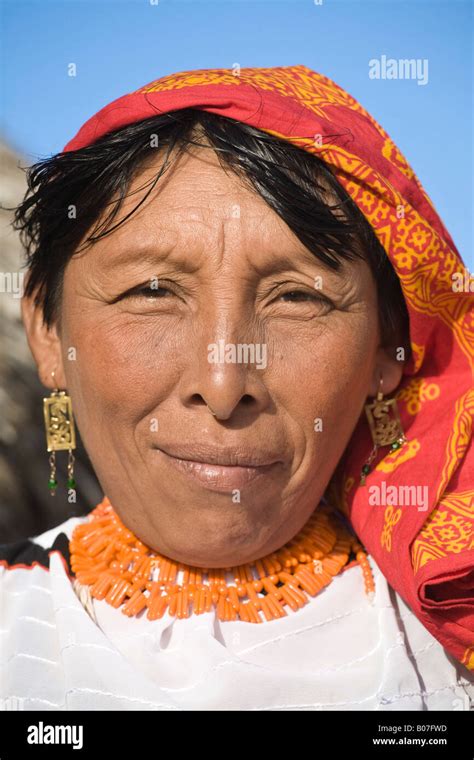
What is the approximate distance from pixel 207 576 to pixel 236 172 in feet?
3.39

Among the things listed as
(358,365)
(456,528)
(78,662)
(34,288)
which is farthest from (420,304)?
(78,662)

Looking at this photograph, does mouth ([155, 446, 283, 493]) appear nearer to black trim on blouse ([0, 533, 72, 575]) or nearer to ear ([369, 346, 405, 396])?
ear ([369, 346, 405, 396])

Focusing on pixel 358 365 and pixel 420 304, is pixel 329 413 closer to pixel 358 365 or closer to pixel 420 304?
pixel 358 365

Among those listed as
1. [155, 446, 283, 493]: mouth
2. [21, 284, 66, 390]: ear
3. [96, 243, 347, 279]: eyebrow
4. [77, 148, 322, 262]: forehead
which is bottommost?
[155, 446, 283, 493]: mouth

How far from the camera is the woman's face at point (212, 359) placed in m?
1.91

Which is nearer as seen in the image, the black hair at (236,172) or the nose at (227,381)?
the nose at (227,381)

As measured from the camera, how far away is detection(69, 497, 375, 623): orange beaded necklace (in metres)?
2.12

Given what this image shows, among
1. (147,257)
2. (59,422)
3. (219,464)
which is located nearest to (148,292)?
(147,257)

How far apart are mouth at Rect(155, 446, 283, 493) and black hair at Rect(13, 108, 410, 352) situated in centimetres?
50

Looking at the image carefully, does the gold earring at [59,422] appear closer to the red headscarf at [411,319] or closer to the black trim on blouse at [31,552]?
the black trim on blouse at [31,552]

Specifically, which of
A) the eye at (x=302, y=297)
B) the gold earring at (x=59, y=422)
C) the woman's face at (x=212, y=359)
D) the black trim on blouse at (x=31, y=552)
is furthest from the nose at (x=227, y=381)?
the black trim on blouse at (x=31, y=552)

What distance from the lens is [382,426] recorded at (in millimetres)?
2215

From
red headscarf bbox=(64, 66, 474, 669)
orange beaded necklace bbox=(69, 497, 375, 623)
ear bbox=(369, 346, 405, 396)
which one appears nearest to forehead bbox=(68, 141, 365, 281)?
red headscarf bbox=(64, 66, 474, 669)
